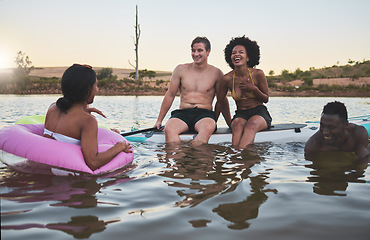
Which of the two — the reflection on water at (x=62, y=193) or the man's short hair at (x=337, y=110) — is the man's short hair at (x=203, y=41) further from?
the reflection on water at (x=62, y=193)

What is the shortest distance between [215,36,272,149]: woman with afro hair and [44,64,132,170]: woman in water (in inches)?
93.0

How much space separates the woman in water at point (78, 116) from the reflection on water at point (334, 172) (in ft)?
6.00

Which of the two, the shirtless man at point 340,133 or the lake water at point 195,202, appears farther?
the shirtless man at point 340,133

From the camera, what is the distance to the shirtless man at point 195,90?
5.23 meters

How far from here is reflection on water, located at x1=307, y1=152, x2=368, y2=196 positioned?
2.69 metres

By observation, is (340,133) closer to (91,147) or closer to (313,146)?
(313,146)

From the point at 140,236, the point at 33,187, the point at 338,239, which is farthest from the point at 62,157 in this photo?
the point at 338,239

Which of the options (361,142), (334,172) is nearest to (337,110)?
(361,142)

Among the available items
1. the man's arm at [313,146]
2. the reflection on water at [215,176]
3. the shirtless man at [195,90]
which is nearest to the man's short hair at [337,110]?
the man's arm at [313,146]

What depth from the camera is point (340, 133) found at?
3.79 m

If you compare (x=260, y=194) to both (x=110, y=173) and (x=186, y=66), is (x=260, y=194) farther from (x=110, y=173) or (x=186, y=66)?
(x=186, y=66)

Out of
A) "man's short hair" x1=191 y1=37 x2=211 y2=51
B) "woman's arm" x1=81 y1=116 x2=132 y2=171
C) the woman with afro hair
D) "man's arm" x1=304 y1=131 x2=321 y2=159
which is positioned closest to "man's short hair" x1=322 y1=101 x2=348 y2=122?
"man's arm" x1=304 y1=131 x2=321 y2=159

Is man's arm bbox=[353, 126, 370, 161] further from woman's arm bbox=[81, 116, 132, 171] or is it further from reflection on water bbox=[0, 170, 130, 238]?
woman's arm bbox=[81, 116, 132, 171]

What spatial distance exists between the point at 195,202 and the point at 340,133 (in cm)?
226
